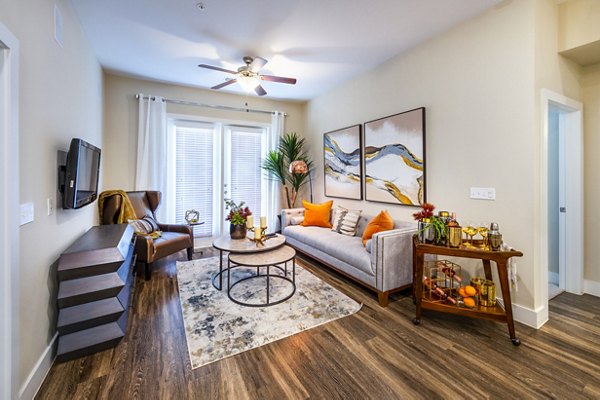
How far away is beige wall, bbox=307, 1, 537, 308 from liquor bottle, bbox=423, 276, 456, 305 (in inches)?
21.7

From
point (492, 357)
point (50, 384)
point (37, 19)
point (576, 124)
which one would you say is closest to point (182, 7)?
point (37, 19)

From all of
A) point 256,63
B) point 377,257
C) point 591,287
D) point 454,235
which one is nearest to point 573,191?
point 591,287

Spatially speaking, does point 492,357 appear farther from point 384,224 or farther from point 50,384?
point 50,384

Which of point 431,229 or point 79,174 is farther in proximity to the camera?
point 431,229

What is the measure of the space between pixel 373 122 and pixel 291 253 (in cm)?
224

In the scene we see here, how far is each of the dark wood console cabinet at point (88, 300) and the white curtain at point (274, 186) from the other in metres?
3.29

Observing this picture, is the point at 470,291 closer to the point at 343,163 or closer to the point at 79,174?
the point at 343,163

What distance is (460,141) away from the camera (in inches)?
105

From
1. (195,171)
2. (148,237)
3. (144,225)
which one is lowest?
(148,237)

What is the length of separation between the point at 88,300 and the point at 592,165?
15.8 feet

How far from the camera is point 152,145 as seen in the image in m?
4.14

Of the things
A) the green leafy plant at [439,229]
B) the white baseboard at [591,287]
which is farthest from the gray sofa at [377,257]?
the white baseboard at [591,287]

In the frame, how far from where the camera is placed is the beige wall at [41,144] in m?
1.47

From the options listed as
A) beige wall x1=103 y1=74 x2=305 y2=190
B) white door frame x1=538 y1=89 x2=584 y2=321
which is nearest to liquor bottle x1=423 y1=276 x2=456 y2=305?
white door frame x1=538 y1=89 x2=584 y2=321
